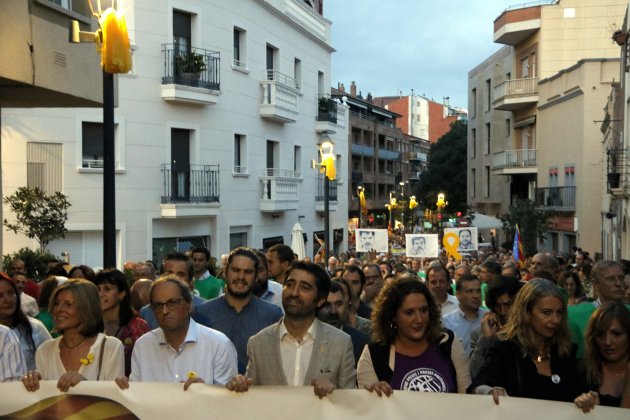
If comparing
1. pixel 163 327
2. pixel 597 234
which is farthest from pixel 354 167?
pixel 163 327

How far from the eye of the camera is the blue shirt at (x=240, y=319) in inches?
275

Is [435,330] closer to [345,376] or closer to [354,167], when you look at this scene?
[345,376]

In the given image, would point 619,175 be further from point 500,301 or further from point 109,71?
point 500,301

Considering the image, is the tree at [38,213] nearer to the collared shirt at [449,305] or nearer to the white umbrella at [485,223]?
the collared shirt at [449,305]

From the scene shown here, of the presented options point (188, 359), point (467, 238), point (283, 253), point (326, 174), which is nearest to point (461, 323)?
point (283, 253)

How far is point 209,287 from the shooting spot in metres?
11.0

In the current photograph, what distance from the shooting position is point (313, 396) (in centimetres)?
502

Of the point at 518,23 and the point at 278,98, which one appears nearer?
the point at 278,98

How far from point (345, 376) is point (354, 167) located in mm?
72619

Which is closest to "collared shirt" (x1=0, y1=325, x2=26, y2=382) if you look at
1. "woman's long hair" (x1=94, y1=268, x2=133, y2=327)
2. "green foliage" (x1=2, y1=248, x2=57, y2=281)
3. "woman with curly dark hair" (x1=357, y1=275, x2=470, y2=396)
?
"woman's long hair" (x1=94, y1=268, x2=133, y2=327)

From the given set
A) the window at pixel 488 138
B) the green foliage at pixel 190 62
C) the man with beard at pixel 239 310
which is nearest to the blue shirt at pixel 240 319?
the man with beard at pixel 239 310

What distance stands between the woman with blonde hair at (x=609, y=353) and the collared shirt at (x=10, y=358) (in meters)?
3.47

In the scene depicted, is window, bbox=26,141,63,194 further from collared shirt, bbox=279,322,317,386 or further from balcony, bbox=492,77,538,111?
balcony, bbox=492,77,538,111

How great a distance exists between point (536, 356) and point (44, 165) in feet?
61.5
